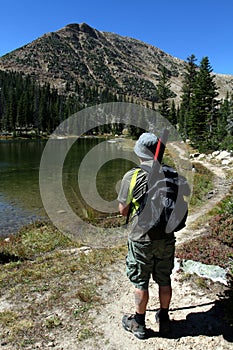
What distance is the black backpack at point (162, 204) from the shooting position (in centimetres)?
420

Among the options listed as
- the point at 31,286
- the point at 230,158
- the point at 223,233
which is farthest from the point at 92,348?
the point at 230,158

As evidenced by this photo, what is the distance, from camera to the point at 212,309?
17.8 ft

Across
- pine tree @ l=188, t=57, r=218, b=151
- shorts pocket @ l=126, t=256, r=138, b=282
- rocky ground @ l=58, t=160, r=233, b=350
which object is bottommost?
rocky ground @ l=58, t=160, r=233, b=350

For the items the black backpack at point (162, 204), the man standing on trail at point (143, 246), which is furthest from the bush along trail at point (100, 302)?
the black backpack at point (162, 204)

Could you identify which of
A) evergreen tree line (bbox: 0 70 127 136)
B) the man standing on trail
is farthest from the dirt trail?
evergreen tree line (bbox: 0 70 127 136)

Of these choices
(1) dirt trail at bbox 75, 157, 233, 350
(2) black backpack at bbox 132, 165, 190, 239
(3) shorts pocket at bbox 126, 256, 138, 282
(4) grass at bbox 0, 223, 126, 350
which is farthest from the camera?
(4) grass at bbox 0, 223, 126, 350

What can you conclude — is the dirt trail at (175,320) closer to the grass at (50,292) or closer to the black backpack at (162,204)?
the grass at (50,292)

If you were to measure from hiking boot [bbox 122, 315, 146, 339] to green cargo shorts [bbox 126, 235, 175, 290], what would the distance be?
0.86 m

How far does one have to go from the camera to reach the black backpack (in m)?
4.20

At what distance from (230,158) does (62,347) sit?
1153 inches

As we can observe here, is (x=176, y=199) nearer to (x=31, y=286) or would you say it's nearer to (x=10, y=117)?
(x=31, y=286)

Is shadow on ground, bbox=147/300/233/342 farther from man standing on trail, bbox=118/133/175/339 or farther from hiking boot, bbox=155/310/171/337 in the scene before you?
man standing on trail, bbox=118/133/175/339

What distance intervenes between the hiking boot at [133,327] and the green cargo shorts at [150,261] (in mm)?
864

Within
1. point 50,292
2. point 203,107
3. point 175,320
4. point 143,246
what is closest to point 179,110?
point 203,107
